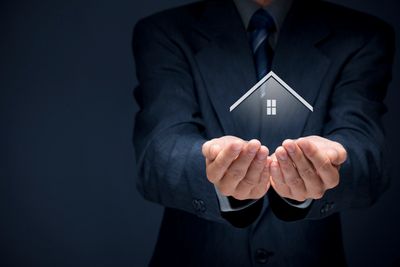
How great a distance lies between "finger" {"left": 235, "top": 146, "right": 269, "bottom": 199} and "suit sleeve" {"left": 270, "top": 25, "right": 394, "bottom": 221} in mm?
174

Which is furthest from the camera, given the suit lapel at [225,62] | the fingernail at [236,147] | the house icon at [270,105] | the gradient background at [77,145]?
the gradient background at [77,145]

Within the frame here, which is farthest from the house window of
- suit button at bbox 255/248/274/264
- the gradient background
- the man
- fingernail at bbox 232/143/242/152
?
the gradient background

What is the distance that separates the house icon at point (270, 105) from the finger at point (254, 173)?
178 mm

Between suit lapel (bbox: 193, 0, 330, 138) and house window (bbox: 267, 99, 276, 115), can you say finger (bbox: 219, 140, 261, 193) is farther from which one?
suit lapel (bbox: 193, 0, 330, 138)

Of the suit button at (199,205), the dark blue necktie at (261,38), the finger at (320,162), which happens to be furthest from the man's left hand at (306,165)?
the dark blue necktie at (261,38)

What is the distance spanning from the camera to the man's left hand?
946mm

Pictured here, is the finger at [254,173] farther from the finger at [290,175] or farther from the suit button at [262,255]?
the suit button at [262,255]

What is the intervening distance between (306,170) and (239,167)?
0.34 feet

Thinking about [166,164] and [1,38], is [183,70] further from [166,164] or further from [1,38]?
[1,38]

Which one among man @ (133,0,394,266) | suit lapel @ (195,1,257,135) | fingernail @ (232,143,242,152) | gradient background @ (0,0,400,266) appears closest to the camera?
fingernail @ (232,143,242,152)

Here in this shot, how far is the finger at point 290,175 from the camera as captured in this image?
0.96 meters

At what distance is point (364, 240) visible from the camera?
1.70 metres

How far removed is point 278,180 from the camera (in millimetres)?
1023

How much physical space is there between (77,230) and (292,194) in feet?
2.62
